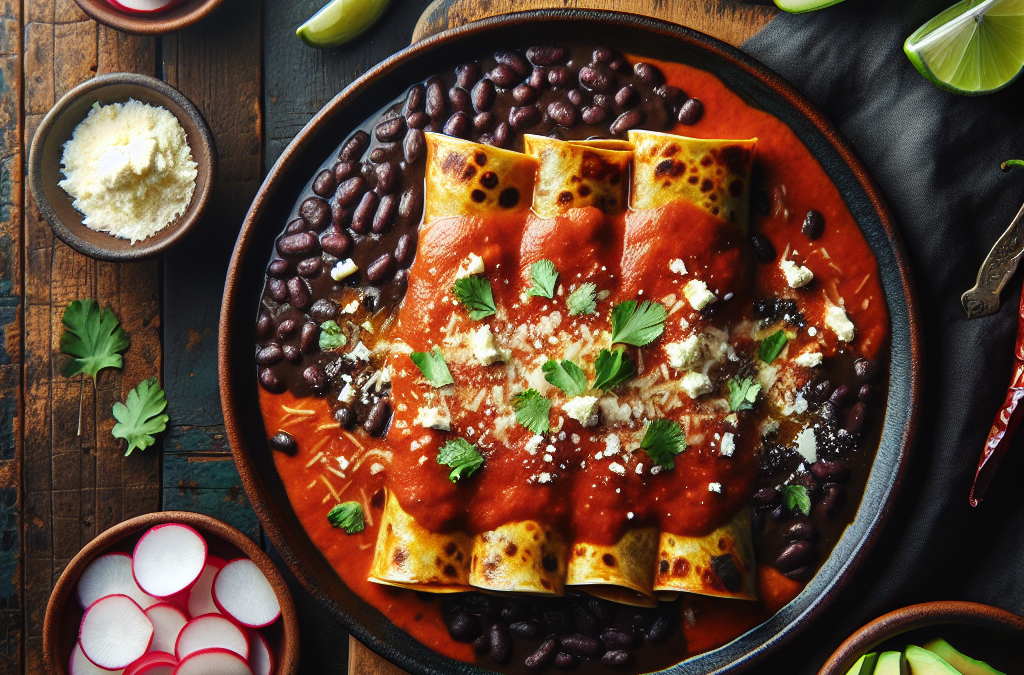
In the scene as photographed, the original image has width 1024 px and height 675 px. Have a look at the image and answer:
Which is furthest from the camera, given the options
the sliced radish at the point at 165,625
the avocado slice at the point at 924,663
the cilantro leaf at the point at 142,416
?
the cilantro leaf at the point at 142,416

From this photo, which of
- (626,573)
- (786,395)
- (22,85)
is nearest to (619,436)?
(626,573)

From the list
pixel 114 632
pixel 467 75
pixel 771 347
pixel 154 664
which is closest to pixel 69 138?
pixel 467 75

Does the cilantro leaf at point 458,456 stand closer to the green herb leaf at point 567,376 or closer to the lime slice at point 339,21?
the green herb leaf at point 567,376

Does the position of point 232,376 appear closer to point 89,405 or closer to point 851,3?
point 89,405

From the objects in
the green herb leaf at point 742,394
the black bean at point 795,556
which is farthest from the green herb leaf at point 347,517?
the black bean at point 795,556

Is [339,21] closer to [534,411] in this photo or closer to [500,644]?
[534,411]

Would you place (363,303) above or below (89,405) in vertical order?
above

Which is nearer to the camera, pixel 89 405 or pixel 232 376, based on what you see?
pixel 232 376

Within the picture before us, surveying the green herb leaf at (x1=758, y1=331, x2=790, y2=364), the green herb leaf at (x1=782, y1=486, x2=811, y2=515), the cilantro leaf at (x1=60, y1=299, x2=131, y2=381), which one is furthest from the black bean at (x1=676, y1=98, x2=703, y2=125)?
the cilantro leaf at (x1=60, y1=299, x2=131, y2=381)
